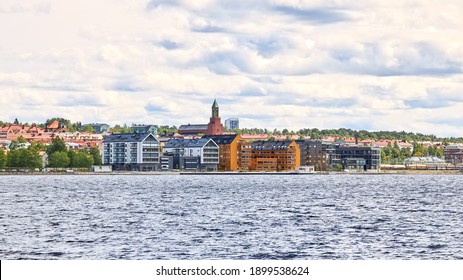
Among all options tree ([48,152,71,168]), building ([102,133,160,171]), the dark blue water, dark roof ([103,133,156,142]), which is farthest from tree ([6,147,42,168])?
the dark blue water

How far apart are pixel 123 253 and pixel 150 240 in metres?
4.21

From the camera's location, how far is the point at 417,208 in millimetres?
64438

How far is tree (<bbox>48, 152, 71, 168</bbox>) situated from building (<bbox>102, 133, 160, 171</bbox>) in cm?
945

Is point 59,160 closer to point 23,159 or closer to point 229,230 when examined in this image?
point 23,159

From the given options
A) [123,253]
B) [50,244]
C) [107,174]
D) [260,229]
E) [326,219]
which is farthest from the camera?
[107,174]

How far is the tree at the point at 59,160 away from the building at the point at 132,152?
945 centimetres

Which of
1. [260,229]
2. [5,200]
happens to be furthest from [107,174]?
[260,229]

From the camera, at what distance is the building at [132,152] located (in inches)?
7589

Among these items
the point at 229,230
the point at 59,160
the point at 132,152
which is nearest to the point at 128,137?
the point at 132,152

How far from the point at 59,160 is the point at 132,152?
1448 cm

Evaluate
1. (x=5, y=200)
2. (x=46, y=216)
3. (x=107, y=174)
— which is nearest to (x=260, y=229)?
(x=46, y=216)
